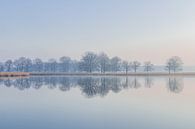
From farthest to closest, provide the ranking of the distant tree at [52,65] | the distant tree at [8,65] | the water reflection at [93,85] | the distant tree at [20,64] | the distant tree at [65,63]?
the distant tree at [65,63], the distant tree at [52,65], the distant tree at [20,64], the distant tree at [8,65], the water reflection at [93,85]

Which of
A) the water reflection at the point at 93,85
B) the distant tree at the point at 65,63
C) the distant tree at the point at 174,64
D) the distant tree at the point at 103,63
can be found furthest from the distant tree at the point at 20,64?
the water reflection at the point at 93,85

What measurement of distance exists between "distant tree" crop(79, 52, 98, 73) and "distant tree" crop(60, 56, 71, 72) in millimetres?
17181

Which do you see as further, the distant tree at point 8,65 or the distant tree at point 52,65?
the distant tree at point 52,65

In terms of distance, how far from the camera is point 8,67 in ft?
289

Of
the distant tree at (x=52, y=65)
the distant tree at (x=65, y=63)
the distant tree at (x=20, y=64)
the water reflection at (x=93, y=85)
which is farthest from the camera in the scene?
the distant tree at (x=65, y=63)

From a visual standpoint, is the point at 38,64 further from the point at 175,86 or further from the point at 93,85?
the point at 175,86

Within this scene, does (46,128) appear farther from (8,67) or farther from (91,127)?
(8,67)

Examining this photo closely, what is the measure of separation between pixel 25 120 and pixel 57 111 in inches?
Answer: 89.1

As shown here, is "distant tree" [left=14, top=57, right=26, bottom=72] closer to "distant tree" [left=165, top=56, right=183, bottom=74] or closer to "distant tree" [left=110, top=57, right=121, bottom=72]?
"distant tree" [left=110, top=57, right=121, bottom=72]

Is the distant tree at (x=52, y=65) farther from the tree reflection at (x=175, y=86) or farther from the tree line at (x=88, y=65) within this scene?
the tree reflection at (x=175, y=86)

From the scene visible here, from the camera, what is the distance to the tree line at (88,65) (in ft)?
254

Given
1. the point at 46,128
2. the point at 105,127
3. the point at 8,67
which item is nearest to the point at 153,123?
the point at 105,127

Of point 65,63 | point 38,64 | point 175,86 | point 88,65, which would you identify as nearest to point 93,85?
point 175,86

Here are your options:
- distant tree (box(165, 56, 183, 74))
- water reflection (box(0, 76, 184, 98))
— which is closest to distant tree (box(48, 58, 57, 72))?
distant tree (box(165, 56, 183, 74))
